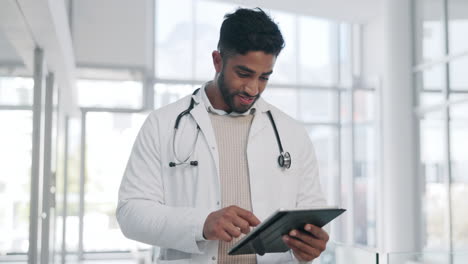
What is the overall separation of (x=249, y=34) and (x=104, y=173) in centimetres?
892

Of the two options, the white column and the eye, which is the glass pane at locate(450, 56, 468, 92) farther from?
the eye

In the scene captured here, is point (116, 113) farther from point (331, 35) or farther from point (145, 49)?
point (331, 35)

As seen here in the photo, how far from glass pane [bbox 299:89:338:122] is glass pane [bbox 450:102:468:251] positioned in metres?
4.68

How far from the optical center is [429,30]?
8250mm

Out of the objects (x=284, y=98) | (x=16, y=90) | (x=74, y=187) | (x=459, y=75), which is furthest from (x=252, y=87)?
(x=284, y=98)

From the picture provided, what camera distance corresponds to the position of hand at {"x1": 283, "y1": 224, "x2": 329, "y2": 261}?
175 centimetres

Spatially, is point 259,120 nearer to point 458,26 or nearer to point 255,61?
point 255,61

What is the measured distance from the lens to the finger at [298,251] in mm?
1750

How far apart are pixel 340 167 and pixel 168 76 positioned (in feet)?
12.2

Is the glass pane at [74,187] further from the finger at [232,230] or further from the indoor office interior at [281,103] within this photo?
the finger at [232,230]

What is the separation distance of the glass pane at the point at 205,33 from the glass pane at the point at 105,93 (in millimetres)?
1327

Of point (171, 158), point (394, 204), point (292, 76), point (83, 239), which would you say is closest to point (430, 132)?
point (394, 204)

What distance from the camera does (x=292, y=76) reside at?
11984 millimetres

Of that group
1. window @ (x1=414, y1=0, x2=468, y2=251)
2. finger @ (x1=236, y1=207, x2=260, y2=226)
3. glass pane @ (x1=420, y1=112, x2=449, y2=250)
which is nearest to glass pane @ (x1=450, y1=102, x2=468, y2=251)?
window @ (x1=414, y1=0, x2=468, y2=251)
